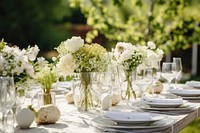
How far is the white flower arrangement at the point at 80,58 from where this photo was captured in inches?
96.5

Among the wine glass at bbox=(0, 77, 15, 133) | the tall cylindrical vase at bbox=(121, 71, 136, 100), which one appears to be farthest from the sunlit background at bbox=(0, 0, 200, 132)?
the wine glass at bbox=(0, 77, 15, 133)

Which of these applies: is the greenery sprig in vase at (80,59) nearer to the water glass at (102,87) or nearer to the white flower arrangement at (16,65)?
the water glass at (102,87)

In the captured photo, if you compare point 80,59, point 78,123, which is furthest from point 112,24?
point 78,123

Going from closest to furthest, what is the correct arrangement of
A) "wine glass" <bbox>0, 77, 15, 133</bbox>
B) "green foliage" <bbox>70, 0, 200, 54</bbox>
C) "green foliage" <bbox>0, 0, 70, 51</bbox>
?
"wine glass" <bbox>0, 77, 15, 133</bbox> < "green foliage" <bbox>70, 0, 200, 54</bbox> < "green foliage" <bbox>0, 0, 70, 51</bbox>

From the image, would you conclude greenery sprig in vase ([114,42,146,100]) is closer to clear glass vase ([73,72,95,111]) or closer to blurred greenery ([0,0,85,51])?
clear glass vase ([73,72,95,111])

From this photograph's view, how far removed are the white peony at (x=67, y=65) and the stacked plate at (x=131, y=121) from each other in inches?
16.8

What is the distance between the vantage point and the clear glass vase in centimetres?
251

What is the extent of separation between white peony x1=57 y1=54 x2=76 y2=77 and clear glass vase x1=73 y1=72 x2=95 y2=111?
0.23 feet

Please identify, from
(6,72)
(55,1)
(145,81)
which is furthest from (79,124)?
(55,1)

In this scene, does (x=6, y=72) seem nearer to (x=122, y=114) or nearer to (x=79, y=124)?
(x=79, y=124)

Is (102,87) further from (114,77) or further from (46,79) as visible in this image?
(46,79)

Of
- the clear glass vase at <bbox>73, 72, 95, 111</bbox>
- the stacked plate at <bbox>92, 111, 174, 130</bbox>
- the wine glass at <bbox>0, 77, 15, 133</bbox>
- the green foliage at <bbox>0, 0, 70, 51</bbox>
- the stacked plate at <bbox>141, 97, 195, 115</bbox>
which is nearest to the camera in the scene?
the wine glass at <bbox>0, 77, 15, 133</bbox>

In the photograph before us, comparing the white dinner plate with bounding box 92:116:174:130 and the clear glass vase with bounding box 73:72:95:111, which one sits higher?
the clear glass vase with bounding box 73:72:95:111

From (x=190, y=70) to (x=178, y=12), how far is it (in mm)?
5243
